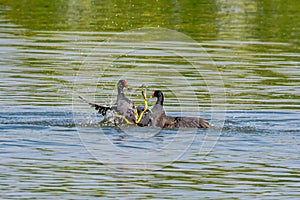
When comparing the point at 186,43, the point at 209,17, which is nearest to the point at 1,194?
the point at 186,43

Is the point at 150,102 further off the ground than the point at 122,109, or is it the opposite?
the point at 122,109

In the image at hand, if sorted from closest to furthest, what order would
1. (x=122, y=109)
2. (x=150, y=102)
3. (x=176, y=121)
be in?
(x=176, y=121) → (x=122, y=109) → (x=150, y=102)

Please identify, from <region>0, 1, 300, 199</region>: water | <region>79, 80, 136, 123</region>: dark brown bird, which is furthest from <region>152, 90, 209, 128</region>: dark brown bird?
<region>79, 80, 136, 123</region>: dark brown bird

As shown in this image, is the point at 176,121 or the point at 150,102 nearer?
the point at 176,121

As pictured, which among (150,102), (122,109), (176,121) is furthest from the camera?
(150,102)

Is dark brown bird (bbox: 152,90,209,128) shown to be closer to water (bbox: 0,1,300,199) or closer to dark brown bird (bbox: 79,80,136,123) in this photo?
water (bbox: 0,1,300,199)

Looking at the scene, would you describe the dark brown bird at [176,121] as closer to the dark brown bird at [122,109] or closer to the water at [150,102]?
the water at [150,102]

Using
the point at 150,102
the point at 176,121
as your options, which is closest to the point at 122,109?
the point at 176,121

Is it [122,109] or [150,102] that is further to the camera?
[150,102]

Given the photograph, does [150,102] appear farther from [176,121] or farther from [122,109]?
[176,121]

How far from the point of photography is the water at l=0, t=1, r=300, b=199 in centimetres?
1166

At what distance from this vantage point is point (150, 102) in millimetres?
18578

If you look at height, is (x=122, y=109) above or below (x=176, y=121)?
above

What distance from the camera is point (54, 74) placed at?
20953 millimetres
